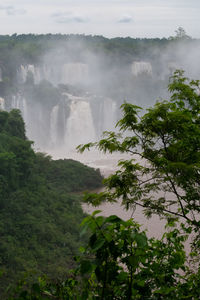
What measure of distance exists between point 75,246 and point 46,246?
3.07 ft

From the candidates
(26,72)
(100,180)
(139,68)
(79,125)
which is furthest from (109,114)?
(100,180)

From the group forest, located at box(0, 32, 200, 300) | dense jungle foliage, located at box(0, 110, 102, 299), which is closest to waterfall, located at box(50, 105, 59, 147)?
forest, located at box(0, 32, 200, 300)

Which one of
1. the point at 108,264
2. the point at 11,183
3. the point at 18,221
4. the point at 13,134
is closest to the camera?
the point at 108,264

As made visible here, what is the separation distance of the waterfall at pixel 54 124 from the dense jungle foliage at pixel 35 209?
30.3 ft

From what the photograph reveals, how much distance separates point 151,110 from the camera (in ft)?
12.9

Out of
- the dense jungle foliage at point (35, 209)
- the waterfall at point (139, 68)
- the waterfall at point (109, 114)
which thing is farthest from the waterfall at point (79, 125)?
the waterfall at point (139, 68)

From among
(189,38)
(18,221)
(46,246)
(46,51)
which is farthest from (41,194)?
(189,38)

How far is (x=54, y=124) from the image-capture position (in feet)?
102

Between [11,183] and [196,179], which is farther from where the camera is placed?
[11,183]

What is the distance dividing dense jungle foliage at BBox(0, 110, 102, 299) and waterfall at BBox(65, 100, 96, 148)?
9.16 meters

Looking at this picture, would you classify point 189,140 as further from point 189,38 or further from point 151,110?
point 189,38

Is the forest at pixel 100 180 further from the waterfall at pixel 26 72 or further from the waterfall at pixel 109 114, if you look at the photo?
the waterfall at pixel 109 114

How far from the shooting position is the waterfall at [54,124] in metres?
30.7

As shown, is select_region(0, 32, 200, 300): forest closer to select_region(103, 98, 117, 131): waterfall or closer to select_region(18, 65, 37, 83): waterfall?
select_region(18, 65, 37, 83): waterfall
